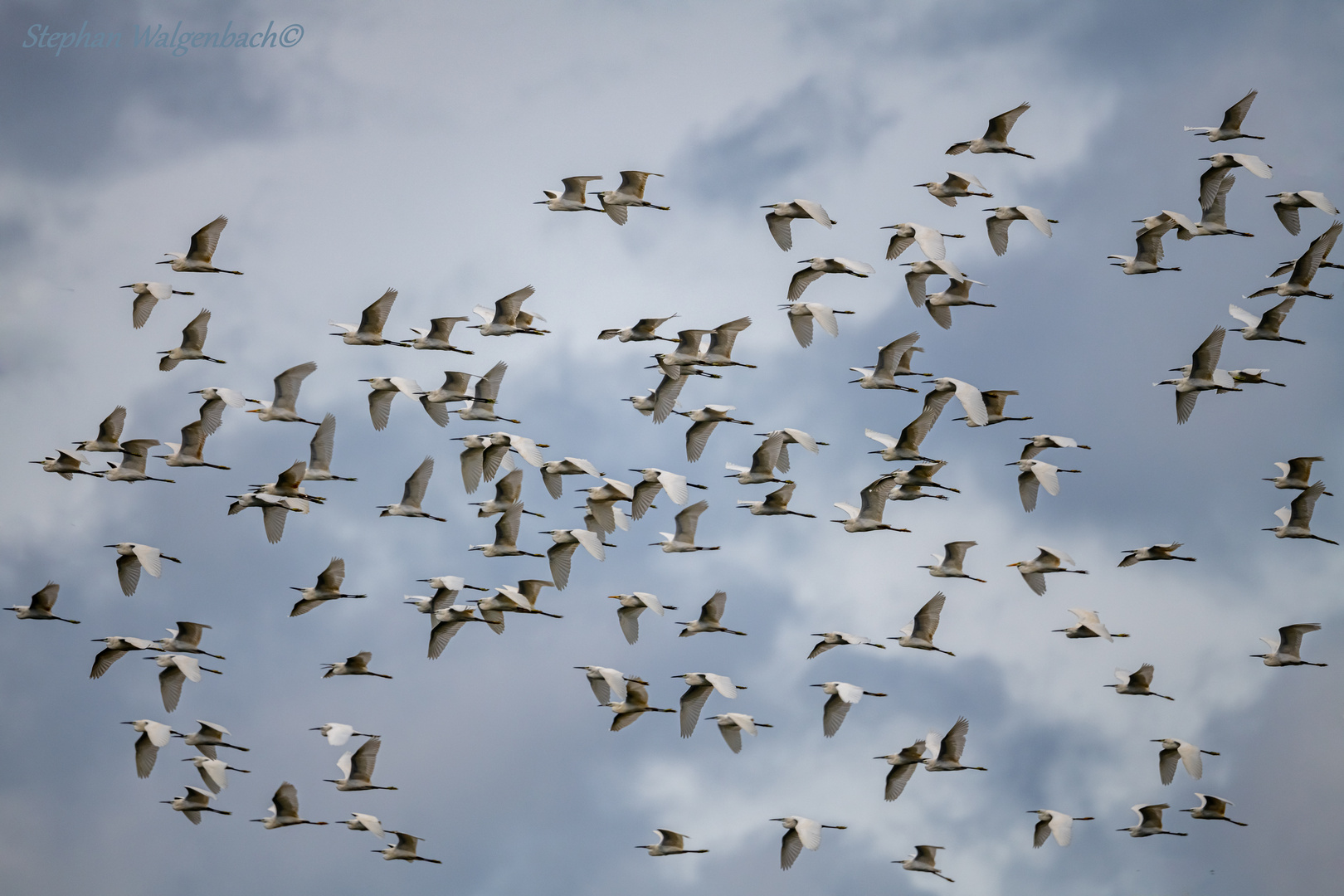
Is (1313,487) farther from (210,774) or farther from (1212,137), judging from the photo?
(210,774)

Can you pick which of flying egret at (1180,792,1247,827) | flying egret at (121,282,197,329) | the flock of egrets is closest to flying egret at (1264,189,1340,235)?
the flock of egrets

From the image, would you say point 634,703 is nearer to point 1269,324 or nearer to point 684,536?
point 684,536

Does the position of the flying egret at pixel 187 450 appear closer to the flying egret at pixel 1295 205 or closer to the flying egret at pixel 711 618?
the flying egret at pixel 711 618

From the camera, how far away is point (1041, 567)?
52125mm

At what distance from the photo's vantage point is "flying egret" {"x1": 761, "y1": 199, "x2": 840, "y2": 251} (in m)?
50.5

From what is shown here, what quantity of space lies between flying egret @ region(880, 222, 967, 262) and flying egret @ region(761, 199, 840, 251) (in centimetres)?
193

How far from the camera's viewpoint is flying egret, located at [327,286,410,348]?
51656 mm

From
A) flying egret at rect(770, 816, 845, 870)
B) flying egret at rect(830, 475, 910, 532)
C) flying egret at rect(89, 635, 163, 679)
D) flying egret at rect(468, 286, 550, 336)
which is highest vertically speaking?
flying egret at rect(468, 286, 550, 336)

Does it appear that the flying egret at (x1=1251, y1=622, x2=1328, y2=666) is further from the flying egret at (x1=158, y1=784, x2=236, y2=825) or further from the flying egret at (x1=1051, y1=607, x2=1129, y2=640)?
the flying egret at (x1=158, y1=784, x2=236, y2=825)

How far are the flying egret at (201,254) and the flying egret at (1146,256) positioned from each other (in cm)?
2721

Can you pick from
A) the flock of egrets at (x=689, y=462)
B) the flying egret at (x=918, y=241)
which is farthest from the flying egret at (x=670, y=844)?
the flying egret at (x=918, y=241)

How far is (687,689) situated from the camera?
167 feet

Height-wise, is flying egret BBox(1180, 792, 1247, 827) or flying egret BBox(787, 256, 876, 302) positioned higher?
flying egret BBox(787, 256, 876, 302)

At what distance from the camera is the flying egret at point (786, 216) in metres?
50.5
